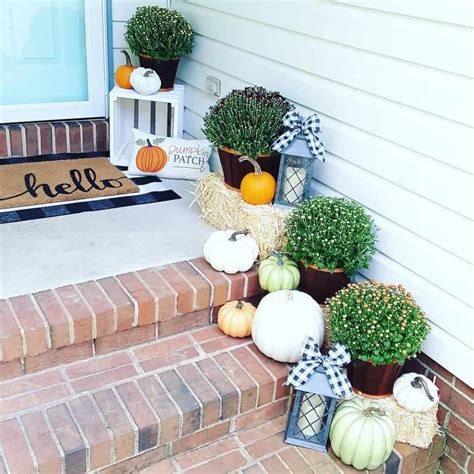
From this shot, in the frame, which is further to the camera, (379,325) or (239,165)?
(239,165)

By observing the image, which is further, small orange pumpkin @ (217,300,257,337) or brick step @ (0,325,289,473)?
small orange pumpkin @ (217,300,257,337)

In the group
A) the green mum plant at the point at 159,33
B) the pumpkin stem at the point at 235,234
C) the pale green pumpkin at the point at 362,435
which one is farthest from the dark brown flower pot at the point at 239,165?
the pale green pumpkin at the point at 362,435

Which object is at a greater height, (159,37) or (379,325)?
(159,37)

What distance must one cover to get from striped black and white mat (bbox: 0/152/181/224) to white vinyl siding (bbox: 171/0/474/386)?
858 mm

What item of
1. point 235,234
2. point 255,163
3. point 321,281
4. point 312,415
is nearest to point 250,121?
point 255,163

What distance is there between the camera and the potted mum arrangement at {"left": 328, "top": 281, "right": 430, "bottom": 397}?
199 cm

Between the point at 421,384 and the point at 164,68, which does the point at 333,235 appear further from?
the point at 164,68

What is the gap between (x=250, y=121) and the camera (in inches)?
102

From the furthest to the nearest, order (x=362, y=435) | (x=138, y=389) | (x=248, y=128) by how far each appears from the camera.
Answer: (x=248, y=128) → (x=138, y=389) → (x=362, y=435)

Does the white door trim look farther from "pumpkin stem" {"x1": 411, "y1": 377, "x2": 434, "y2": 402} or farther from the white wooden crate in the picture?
"pumpkin stem" {"x1": 411, "y1": 377, "x2": 434, "y2": 402}

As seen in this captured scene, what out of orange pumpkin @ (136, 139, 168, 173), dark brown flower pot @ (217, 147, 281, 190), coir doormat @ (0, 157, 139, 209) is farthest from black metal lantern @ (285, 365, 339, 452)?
orange pumpkin @ (136, 139, 168, 173)

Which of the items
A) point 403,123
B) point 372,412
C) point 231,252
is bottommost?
point 372,412

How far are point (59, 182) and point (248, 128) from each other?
3.78 feet

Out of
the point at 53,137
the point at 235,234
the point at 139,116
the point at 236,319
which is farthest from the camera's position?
the point at 139,116
